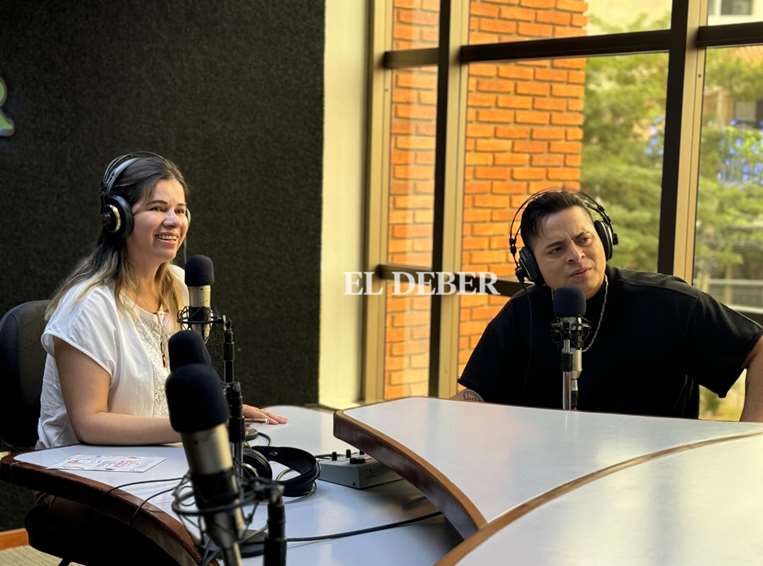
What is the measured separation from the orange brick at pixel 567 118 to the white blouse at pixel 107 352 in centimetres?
217

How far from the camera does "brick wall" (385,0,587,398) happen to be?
3.84 metres

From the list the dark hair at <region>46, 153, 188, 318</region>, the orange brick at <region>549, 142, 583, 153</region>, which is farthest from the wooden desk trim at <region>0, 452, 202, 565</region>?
the orange brick at <region>549, 142, 583, 153</region>

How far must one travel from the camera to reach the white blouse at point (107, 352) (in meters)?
2.08

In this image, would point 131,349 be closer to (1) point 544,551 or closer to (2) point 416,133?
(1) point 544,551

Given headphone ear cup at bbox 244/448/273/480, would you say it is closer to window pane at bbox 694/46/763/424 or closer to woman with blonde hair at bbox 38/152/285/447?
woman with blonde hair at bbox 38/152/285/447

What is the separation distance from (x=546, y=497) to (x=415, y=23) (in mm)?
3334

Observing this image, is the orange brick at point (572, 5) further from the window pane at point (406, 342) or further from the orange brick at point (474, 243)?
the window pane at point (406, 342)

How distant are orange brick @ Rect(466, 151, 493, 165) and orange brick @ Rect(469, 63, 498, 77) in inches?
13.1

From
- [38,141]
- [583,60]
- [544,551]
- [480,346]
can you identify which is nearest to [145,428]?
[480,346]

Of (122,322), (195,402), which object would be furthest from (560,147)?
(195,402)

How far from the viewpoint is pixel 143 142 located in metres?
3.70

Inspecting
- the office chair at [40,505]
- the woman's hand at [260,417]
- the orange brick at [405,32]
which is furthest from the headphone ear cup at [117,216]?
the orange brick at [405,32]

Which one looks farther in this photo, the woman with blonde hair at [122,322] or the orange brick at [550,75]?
the orange brick at [550,75]

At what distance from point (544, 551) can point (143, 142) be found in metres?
2.97
